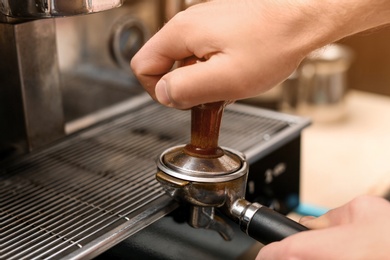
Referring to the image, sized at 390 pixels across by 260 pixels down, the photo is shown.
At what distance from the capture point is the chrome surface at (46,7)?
557 mm

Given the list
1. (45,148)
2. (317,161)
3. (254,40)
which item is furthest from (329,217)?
(317,161)

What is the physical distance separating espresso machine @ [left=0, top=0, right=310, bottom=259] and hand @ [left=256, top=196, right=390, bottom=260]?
9 cm

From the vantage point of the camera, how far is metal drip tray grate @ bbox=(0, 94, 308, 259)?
0.53m

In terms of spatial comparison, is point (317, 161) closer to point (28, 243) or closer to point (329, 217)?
point (329, 217)

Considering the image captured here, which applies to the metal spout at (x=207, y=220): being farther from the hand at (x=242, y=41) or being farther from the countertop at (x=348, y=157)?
the countertop at (x=348, y=157)

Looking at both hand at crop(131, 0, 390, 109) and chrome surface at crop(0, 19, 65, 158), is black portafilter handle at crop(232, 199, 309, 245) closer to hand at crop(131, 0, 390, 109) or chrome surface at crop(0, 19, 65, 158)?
hand at crop(131, 0, 390, 109)

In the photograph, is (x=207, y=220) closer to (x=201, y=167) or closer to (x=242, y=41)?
(x=201, y=167)

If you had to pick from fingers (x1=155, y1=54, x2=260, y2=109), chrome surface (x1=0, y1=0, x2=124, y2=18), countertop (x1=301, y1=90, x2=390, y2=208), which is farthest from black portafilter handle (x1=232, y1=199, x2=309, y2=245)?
countertop (x1=301, y1=90, x2=390, y2=208)

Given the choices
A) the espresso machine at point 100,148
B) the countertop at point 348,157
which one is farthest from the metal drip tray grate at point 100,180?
the countertop at point 348,157

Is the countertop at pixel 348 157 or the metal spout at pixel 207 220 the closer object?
the metal spout at pixel 207 220

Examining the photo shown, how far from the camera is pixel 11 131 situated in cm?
71

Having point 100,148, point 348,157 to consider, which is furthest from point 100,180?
point 348,157

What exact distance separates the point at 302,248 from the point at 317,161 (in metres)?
0.65

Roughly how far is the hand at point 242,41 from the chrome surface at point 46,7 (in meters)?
0.09
